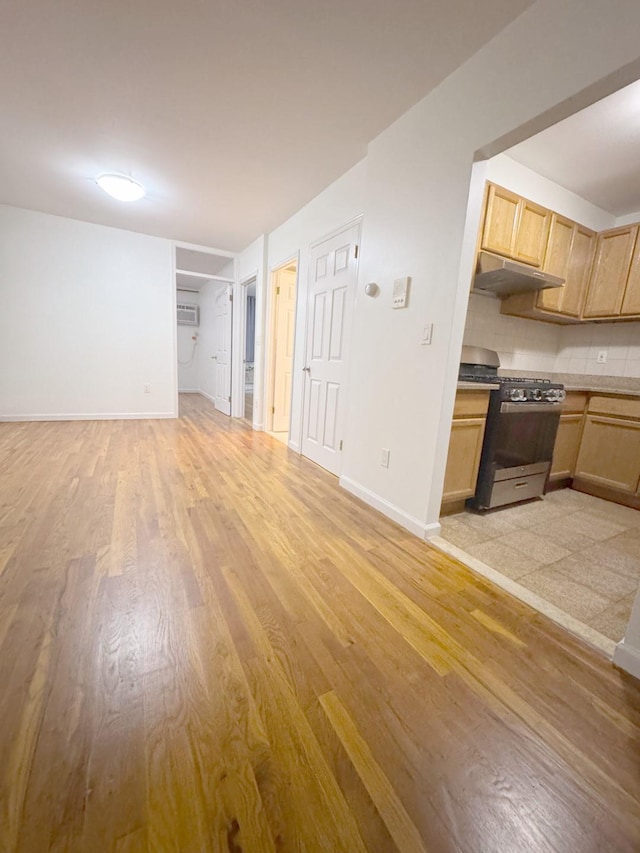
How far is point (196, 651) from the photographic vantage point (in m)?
1.12

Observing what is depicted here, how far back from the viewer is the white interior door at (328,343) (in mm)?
2766

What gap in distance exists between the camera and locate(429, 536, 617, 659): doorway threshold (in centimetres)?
126

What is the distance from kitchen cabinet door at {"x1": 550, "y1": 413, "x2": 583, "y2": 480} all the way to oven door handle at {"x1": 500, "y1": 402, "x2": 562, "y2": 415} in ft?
1.24

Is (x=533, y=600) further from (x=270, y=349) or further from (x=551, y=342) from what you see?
(x=270, y=349)

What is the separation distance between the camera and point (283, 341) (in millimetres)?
4301

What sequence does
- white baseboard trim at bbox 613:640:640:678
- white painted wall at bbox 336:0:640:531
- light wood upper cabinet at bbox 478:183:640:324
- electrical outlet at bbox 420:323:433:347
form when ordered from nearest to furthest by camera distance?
white baseboard trim at bbox 613:640:640:678, white painted wall at bbox 336:0:640:531, electrical outlet at bbox 420:323:433:347, light wood upper cabinet at bbox 478:183:640:324

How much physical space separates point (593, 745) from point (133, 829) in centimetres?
115

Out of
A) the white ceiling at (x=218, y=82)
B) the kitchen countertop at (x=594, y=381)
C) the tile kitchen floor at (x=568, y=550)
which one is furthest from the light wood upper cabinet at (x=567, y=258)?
the tile kitchen floor at (x=568, y=550)

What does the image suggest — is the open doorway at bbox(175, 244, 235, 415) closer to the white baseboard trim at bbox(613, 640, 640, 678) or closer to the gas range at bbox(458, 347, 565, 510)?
the gas range at bbox(458, 347, 565, 510)

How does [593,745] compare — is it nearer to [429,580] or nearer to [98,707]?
[429,580]

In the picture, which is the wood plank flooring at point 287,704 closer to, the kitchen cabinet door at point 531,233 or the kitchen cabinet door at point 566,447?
the kitchen cabinet door at point 566,447

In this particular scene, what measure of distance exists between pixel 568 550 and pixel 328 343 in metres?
2.29

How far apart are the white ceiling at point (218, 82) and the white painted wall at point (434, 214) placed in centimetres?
16

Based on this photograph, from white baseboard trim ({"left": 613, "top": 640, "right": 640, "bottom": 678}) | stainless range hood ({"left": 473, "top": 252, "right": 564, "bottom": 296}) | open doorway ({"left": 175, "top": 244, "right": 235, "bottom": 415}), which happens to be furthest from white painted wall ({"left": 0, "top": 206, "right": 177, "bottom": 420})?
white baseboard trim ({"left": 613, "top": 640, "right": 640, "bottom": 678})
